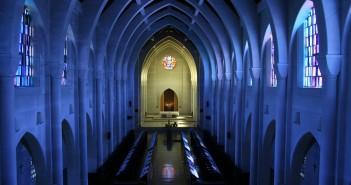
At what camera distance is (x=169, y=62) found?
137ft

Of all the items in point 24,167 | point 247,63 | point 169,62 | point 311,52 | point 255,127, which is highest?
point 169,62

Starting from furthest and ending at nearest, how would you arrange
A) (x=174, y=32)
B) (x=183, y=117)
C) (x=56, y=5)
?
(x=183, y=117) < (x=174, y=32) < (x=56, y=5)

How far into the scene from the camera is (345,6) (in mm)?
7508

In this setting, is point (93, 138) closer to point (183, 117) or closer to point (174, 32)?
point (174, 32)

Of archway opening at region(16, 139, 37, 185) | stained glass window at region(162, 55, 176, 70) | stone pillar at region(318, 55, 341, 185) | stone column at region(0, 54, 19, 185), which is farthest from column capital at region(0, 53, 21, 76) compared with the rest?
stained glass window at region(162, 55, 176, 70)

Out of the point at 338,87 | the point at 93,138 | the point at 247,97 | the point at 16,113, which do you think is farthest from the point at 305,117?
the point at 93,138

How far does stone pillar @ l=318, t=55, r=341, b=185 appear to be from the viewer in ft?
25.4

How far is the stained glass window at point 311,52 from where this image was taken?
9.82 m

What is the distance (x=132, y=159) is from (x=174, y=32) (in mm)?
18932

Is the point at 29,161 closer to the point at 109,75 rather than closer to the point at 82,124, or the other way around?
the point at 82,124

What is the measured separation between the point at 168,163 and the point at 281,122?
11.4m

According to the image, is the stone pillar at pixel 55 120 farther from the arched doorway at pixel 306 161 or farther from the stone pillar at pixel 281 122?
the arched doorway at pixel 306 161

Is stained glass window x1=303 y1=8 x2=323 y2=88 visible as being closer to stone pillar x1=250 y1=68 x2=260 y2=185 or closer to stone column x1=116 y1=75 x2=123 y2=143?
stone pillar x1=250 y1=68 x2=260 y2=185

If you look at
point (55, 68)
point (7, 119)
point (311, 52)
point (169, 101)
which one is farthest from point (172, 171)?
point (169, 101)
